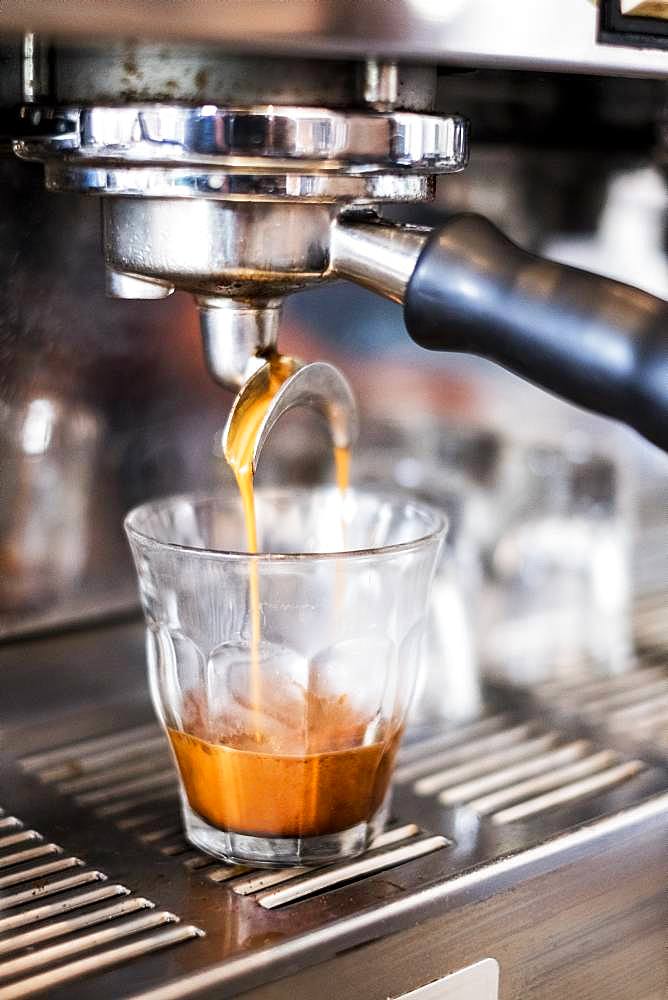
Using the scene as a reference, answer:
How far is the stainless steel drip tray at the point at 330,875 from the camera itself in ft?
1.30

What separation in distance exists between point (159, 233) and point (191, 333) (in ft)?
0.73

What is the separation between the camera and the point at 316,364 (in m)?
0.45

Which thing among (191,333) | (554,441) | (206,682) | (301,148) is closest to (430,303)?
(301,148)

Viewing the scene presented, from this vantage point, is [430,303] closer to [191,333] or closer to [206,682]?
[206,682]

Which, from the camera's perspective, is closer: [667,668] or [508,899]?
[508,899]

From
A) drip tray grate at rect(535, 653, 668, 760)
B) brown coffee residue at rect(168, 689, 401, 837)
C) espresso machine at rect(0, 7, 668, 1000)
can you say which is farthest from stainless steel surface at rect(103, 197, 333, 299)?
drip tray grate at rect(535, 653, 668, 760)

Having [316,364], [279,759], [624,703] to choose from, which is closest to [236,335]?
[316,364]

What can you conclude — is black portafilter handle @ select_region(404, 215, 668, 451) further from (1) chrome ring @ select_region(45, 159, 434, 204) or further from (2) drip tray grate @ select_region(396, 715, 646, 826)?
(2) drip tray grate @ select_region(396, 715, 646, 826)

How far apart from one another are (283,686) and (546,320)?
0.56ft

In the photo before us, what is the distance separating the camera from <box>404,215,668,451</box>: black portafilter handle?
13.7 inches

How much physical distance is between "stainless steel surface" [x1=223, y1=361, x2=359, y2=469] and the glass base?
0.42 ft

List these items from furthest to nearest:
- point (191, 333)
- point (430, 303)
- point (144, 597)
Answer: point (191, 333) < point (144, 597) < point (430, 303)

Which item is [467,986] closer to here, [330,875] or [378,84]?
[330,875]

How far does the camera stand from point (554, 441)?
2.51ft
